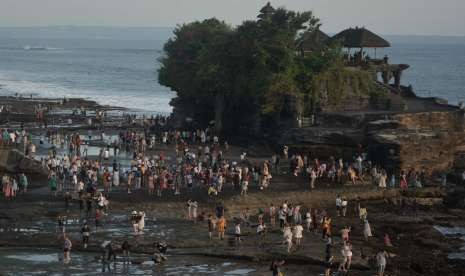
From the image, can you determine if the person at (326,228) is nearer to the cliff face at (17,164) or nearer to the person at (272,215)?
the person at (272,215)

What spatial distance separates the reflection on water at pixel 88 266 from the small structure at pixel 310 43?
1189 inches

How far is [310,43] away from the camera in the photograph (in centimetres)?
6241

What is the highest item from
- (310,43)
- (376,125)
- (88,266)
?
(310,43)

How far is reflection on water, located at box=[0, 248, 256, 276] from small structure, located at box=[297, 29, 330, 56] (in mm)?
30196

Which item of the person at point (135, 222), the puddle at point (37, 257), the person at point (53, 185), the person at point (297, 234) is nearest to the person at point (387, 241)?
the person at point (297, 234)

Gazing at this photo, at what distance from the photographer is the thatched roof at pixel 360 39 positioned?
63531 mm

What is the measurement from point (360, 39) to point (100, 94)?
2355 inches

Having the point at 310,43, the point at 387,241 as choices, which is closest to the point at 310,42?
the point at 310,43

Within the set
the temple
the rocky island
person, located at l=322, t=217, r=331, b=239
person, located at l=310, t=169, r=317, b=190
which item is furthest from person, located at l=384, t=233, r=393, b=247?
the temple

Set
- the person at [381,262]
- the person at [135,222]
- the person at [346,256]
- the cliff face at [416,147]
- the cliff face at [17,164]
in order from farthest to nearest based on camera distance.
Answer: the cliff face at [416,147]
the cliff face at [17,164]
the person at [135,222]
the person at [346,256]
the person at [381,262]

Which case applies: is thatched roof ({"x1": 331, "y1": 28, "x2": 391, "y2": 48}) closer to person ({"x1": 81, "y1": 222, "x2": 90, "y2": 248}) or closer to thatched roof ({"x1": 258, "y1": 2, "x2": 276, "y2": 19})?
thatched roof ({"x1": 258, "y1": 2, "x2": 276, "y2": 19})

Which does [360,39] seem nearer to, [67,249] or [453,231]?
[453,231]

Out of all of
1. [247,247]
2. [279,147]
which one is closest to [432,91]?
[279,147]

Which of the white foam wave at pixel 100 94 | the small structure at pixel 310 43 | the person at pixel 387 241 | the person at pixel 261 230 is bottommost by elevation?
the person at pixel 387 241
